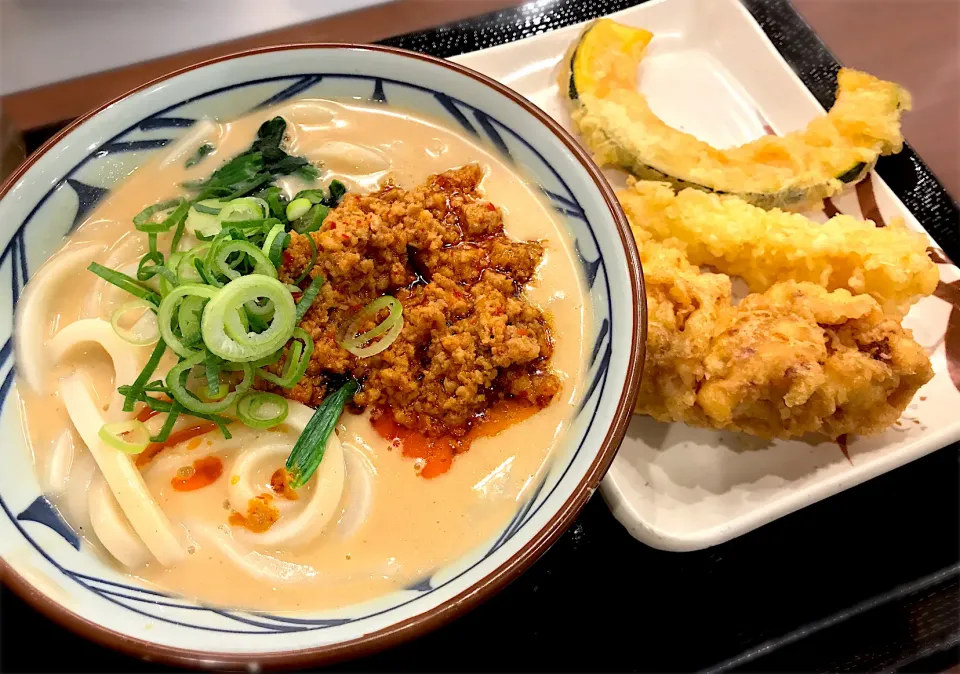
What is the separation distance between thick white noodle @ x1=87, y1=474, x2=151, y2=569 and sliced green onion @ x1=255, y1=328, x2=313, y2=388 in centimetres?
41

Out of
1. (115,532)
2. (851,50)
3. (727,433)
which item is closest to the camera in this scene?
(115,532)

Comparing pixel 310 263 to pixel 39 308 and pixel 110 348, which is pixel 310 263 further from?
pixel 39 308

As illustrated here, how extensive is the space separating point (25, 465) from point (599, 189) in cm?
145

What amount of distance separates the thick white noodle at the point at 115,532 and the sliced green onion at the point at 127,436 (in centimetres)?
11

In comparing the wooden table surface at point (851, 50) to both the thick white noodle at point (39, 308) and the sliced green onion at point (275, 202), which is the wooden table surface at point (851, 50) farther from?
the sliced green onion at point (275, 202)

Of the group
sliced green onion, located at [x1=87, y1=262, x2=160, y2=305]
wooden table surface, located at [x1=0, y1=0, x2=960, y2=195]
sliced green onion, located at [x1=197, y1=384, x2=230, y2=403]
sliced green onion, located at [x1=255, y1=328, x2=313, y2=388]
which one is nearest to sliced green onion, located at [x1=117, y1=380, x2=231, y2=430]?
sliced green onion, located at [x1=197, y1=384, x2=230, y2=403]

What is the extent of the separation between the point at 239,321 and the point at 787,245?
144cm

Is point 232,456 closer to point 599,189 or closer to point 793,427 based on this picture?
point 599,189

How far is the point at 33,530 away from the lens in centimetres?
137

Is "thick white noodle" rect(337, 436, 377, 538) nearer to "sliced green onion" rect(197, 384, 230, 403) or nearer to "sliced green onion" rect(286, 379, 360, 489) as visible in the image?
"sliced green onion" rect(286, 379, 360, 489)

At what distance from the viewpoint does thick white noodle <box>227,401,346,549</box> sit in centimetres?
140

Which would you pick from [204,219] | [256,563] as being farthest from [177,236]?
[256,563]

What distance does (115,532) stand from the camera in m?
1.37

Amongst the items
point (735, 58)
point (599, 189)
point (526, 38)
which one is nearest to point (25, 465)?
point (599, 189)
